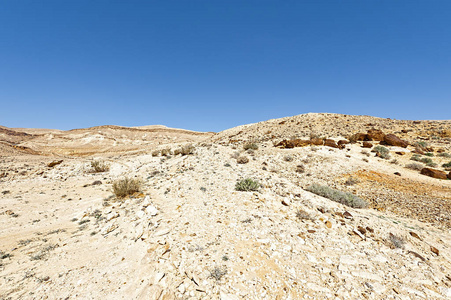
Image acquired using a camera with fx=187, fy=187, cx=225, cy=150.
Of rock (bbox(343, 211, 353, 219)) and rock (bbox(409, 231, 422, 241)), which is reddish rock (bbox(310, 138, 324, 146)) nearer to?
rock (bbox(343, 211, 353, 219))

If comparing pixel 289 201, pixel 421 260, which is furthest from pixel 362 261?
pixel 289 201

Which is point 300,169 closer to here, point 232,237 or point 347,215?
point 347,215

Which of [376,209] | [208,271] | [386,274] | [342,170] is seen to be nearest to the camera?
[208,271]

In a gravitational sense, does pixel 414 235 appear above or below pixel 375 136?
below

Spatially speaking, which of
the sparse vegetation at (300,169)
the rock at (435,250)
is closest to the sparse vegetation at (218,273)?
the rock at (435,250)

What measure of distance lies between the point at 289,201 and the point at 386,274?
3006mm

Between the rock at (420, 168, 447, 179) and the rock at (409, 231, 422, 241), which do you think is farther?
the rock at (420, 168, 447, 179)

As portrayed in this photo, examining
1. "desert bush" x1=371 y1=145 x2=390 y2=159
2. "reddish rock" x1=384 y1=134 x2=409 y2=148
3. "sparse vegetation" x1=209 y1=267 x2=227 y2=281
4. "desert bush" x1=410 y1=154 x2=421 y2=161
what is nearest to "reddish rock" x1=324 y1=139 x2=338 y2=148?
"desert bush" x1=371 y1=145 x2=390 y2=159

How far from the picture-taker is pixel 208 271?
356 cm

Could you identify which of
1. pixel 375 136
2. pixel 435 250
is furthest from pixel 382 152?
pixel 435 250

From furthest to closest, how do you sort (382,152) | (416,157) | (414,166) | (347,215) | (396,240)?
(382,152)
(416,157)
(414,166)
(347,215)
(396,240)

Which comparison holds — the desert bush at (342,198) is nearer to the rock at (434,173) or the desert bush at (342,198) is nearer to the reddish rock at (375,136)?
the rock at (434,173)

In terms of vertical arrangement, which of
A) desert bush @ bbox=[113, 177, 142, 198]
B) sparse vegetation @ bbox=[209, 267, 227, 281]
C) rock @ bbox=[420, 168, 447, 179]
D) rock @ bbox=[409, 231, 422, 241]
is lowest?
rock @ bbox=[409, 231, 422, 241]

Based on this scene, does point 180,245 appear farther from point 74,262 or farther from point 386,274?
point 386,274
